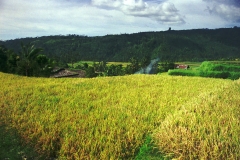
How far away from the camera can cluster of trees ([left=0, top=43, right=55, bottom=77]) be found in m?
36.4

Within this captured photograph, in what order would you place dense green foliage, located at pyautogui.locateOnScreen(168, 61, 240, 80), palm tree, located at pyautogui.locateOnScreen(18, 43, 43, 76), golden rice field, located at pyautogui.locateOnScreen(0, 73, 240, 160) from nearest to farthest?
golden rice field, located at pyautogui.locateOnScreen(0, 73, 240, 160), dense green foliage, located at pyautogui.locateOnScreen(168, 61, 240, 80), palm tree, located at pyautogui.locateOnScreen(18, 43, 43, 76)

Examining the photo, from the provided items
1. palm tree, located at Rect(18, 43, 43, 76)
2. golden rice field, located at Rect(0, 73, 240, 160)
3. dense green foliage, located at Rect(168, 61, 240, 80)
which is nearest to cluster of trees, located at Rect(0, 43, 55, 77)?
palm tree, located at Rect(18, 43, 43, 76)

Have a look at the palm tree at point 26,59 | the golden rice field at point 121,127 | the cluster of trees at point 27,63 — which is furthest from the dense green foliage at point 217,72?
the cluster of trees at point 27,63

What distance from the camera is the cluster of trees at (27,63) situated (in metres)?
36.4

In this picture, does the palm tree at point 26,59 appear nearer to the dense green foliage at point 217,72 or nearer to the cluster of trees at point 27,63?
the cluster of trees at point 27,63

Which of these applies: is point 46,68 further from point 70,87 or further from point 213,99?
point 213,99

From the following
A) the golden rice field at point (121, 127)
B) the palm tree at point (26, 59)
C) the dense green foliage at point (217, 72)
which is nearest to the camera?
the golden rice field at point (121, 127)

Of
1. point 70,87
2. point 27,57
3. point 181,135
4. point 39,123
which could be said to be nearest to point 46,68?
point 27,57

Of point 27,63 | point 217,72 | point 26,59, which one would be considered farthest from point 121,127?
point 26,59

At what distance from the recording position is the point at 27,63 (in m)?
36.2

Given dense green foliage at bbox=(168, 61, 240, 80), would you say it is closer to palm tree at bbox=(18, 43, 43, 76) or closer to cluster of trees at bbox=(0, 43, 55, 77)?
palm tree at bbox=(18, 43, 43, 76)

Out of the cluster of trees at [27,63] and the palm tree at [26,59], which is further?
the cluster of trees at [27,63]

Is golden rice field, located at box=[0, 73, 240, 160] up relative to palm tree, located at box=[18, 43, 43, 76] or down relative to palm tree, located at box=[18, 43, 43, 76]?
down

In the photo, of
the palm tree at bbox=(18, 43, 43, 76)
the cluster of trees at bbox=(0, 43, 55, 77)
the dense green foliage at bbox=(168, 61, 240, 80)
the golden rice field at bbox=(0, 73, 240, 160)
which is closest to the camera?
the golden rice field at bbox=(0, 73, 240, 160)
